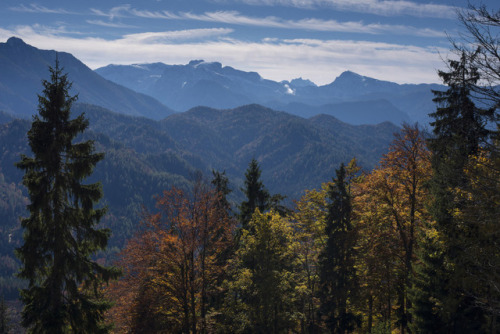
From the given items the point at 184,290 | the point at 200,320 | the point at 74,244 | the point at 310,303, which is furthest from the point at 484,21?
the point at 310,303

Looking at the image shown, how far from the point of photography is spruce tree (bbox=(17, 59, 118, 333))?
43.5 ft

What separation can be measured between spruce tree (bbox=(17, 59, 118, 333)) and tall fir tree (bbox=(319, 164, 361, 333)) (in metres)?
18.8

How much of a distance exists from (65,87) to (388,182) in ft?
63.5

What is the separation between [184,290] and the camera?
21.0 meters

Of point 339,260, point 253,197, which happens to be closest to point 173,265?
A: point 253,197

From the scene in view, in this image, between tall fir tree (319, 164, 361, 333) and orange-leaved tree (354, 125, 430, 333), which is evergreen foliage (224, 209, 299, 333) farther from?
orange-leaved tree (354, 125, 430, 333)

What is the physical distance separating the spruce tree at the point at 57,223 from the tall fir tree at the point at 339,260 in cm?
1884

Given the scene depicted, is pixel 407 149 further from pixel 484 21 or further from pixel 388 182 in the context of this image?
pixel 484 21

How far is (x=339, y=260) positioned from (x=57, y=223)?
71.4 ft

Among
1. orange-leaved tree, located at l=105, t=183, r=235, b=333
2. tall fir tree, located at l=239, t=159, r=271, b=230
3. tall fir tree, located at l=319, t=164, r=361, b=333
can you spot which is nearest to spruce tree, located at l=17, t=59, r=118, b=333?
orange-leaved tree, located at l=105, t=183, r=235, b=333

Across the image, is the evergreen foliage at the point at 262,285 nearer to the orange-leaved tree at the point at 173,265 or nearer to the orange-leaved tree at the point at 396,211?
the orange-leaved tree at the point at 173,265

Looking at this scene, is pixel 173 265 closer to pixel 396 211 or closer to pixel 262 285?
pixel 262 285

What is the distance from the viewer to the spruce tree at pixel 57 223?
1327cm

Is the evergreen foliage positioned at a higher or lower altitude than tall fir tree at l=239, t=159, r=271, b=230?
lower
